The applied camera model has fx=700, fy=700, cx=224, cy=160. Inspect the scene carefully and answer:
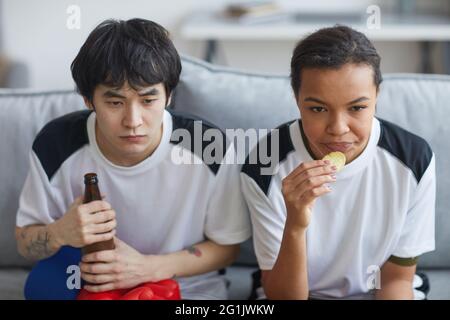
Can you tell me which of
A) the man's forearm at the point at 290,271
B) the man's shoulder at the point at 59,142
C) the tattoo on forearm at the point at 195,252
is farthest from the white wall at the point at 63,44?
the man's forearm at the point at 290,271

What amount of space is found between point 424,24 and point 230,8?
0.63m

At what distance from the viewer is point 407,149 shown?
1048mm

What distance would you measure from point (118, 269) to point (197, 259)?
14 cm

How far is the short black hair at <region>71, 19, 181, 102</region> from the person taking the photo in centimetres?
95

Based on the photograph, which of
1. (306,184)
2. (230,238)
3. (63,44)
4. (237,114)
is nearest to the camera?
(306,184)

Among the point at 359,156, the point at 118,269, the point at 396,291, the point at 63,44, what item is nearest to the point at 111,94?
the point at 118,269

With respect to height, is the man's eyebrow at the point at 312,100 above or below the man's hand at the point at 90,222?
above

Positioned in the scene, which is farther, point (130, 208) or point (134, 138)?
point (130, 208)

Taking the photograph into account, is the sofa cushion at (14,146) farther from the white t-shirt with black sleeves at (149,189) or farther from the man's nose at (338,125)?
the man's nose at (338,125)

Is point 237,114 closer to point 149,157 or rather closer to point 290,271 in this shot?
point 149,157

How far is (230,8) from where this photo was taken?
235cm

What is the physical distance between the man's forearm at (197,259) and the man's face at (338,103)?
0.28m

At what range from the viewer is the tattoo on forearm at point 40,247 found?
1084mm

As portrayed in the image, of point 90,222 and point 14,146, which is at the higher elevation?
point 14,146
